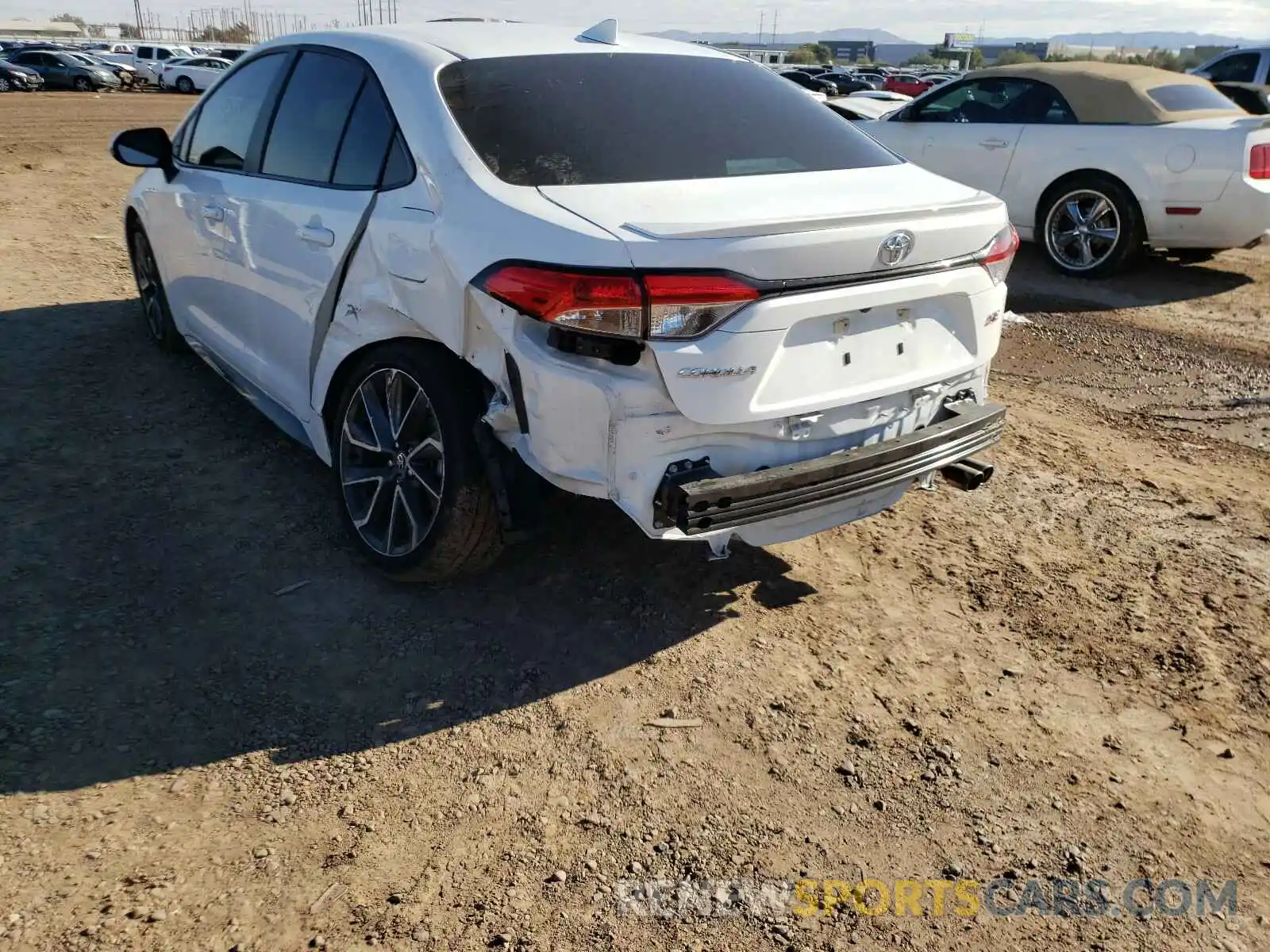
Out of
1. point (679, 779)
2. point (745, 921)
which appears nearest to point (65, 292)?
point (679, 779)

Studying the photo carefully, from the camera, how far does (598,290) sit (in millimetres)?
2553

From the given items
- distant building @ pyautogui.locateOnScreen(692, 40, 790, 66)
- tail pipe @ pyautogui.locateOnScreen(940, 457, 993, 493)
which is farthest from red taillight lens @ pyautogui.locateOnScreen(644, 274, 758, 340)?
distant building @ pyautogui.locateOnScreen(692, 40, 790, 66)

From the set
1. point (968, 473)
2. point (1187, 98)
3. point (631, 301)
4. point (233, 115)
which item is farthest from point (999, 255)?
point (1187, 98)

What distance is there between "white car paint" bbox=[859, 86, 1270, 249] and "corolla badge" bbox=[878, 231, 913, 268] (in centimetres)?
569

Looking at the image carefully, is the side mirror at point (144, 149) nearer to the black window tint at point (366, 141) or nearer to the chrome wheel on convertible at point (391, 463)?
the black window tint at point (366, 141)

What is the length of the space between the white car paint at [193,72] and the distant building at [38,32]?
52.0 metres

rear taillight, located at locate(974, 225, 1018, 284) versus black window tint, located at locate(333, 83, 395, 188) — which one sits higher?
black window tint, located at locate(333, 83, 395, 188)

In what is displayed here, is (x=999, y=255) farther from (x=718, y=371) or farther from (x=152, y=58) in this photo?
(x=152, y=58)

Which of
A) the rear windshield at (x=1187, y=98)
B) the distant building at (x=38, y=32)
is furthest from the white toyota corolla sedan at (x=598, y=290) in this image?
the distant building at (x=38, y=32)

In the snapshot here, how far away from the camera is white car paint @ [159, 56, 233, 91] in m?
35.8

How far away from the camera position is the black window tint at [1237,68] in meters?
15.4

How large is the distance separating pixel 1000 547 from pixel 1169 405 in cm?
231

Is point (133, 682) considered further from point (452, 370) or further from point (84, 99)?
point (84, 99)

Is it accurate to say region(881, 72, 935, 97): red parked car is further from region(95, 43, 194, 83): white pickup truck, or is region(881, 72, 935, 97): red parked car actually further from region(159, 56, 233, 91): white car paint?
region(95, 43, 194, 83): white pickup truck
